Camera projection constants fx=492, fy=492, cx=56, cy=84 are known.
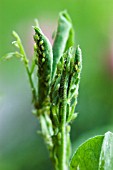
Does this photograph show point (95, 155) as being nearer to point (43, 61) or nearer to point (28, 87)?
point (43, 61)

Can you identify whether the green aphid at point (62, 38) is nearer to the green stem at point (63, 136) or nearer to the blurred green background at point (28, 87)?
the green stem at point (63, 136)

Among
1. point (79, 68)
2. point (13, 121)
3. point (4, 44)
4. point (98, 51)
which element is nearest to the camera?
point (79, 68)

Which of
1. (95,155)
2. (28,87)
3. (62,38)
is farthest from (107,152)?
(28,87)

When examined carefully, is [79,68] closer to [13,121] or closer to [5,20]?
[13,121]

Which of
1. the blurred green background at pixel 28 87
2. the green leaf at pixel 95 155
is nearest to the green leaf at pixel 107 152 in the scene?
the green leaf at pixel 95 155

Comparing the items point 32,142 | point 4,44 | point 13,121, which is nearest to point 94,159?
point 32,142
